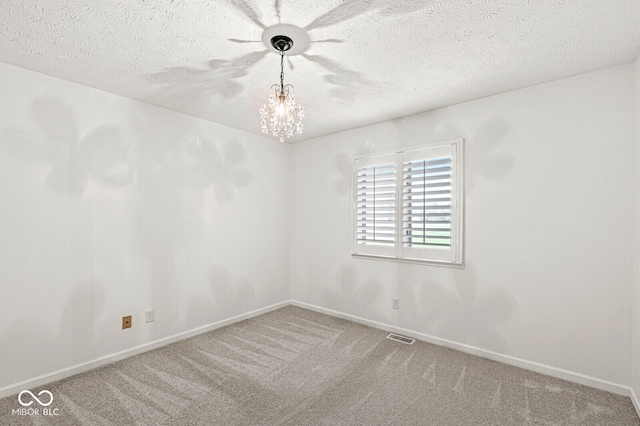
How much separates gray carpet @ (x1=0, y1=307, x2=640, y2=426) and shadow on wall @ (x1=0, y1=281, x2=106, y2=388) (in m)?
0.16

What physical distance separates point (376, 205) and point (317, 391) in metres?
2.10

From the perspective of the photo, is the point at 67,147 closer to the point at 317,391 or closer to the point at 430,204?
the point at 317,391

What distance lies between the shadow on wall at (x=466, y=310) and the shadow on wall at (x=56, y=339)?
3101 millimetres

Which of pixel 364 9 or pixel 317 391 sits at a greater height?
pixel 364 9

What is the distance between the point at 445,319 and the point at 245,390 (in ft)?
6.68

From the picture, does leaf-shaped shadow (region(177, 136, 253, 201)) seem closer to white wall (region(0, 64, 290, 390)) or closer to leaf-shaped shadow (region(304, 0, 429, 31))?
white wall (region(0, 64, 290, 390))

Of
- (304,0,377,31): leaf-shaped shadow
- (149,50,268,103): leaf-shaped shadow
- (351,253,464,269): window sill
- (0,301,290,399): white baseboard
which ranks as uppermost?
(304,0,377,31): leaf-shaped shadow

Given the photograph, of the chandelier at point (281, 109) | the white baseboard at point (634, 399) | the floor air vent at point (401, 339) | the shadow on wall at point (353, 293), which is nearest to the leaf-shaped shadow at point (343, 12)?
the chandelier at point (281, 109)

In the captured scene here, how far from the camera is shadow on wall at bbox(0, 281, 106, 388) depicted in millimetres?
2262

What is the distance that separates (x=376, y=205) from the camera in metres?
3.66

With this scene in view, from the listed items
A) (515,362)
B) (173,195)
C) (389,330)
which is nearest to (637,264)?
(515,362)

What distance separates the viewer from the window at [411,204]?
10.0ft

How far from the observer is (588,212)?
239cm

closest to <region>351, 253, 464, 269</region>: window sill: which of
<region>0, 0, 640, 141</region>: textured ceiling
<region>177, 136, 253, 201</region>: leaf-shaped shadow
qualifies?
<region>0, 0, 640, 141</region>: textured ceiling
